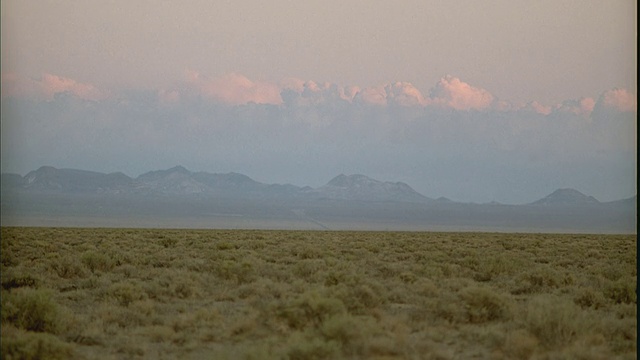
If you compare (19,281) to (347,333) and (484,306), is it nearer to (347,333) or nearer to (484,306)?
(347,333)

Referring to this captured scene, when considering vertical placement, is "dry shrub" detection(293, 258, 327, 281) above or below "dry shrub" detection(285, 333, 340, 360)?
above

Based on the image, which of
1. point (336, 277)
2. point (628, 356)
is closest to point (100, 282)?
point (336, 277)

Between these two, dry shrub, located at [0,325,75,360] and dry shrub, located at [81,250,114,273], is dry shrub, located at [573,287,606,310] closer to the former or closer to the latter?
dry shrub, located at [0,325,75,360]

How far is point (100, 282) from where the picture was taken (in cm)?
1486

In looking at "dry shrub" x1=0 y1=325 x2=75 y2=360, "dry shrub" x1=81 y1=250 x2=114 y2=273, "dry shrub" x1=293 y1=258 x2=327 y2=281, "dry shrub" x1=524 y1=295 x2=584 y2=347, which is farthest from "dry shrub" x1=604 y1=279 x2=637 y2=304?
"dry shrub" x1=81 y1=250 x2=114 y2=273

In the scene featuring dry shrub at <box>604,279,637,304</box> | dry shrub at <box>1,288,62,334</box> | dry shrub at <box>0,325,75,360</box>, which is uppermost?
dry shrub at <box>604,279,637,304</box>

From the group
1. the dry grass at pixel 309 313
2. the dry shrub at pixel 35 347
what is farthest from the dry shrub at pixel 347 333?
the dry shrub at pixel 35 347

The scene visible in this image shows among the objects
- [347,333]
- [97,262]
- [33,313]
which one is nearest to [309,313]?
[347,333]

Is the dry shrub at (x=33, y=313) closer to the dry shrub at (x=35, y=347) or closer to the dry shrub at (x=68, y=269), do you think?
the dry shrub at (x=35, y=347)

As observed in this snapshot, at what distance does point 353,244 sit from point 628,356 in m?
19.7

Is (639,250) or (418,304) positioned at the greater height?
(639,250)

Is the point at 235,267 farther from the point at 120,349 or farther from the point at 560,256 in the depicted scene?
the point at 560,256

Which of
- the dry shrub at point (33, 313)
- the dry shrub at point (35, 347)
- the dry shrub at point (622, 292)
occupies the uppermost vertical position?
the dry shrub at point (622, 292)

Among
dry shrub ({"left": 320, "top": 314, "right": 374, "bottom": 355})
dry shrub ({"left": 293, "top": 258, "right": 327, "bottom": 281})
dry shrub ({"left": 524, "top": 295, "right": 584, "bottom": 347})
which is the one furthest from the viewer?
dry shrub ({"left": 293, "top": 258, "right": 327, "bottom": 281})
